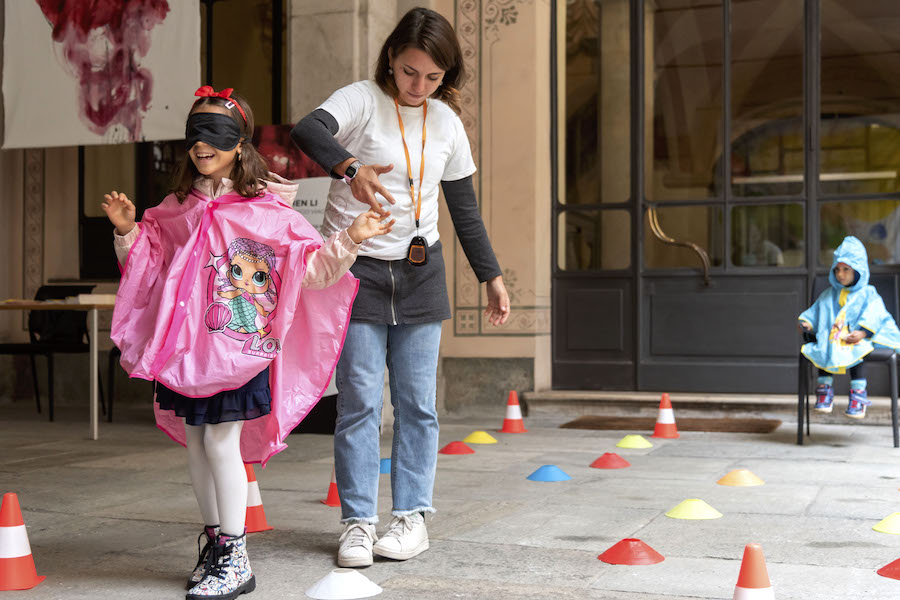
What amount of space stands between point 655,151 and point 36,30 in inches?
199

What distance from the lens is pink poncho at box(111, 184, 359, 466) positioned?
2.83 metres

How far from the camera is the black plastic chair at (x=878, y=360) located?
19.4 feet

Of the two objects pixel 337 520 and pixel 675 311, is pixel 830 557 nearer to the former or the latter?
pixel 337 520

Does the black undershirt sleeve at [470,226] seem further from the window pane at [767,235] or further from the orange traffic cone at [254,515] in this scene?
the window pane at [767,235]

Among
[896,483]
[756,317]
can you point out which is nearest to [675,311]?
[756,317]

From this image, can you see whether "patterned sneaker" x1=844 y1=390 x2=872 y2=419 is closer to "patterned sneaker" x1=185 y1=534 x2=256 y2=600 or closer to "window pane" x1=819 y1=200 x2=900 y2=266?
"window pane" x1=819 y1=200 x2=900 y2=266

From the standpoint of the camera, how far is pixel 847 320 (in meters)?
6.04

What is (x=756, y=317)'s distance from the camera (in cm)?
786

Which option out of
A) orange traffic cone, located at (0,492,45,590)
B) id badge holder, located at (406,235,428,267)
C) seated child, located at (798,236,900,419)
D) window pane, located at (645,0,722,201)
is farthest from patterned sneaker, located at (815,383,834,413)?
orange traffic cone, located at (0,492,45,590)

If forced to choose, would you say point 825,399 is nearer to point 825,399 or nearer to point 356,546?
point 825,399

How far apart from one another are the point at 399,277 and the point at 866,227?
543 centimetres

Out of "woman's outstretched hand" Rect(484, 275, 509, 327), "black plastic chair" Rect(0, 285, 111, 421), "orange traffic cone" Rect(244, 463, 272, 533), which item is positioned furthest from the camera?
"black plastic chair" Rect(0, 285, 111, 421)

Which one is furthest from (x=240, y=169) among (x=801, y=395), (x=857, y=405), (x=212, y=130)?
(x=857, y=405)

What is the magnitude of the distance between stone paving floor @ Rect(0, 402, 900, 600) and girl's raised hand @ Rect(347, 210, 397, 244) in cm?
102
